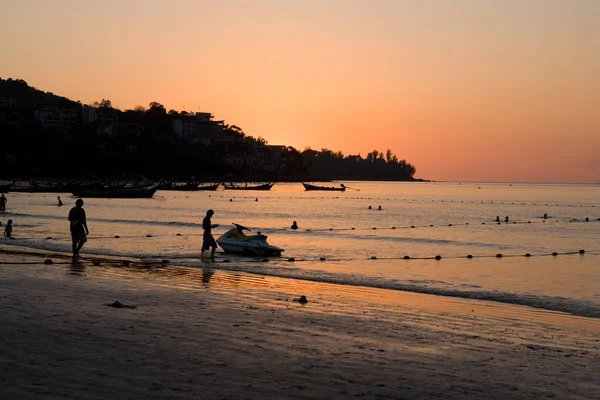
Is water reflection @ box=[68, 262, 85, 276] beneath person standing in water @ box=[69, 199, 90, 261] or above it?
beneath

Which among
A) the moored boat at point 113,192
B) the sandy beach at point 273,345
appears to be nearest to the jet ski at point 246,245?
the sandy beach at point 273,345

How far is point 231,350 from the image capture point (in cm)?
1121

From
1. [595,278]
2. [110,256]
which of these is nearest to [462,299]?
[595,278]

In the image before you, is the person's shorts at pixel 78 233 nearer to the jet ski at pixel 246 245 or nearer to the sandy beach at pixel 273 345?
the sandy beach at pixel 273 345

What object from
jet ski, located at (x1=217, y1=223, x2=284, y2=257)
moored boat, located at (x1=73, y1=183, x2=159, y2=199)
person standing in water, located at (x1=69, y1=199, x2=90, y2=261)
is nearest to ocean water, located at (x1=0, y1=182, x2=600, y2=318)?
jet ski, located at (x1=217, y1=223, x2=284, y2=257)

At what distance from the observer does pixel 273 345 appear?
11.8 meters

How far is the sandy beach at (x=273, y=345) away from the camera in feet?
30.1

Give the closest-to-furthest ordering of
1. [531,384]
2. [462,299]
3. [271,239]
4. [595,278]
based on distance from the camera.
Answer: [531,384]
[462,299]
[595,278]
[271,239]

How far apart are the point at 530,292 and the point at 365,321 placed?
10232mm

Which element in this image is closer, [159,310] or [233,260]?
[159,310]

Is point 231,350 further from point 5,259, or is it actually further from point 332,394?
point 5,259

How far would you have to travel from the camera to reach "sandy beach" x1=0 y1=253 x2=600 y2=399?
30.1 ft

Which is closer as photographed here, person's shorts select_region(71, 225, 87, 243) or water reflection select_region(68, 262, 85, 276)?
water reflection select_region(68, 262, 85, 276)

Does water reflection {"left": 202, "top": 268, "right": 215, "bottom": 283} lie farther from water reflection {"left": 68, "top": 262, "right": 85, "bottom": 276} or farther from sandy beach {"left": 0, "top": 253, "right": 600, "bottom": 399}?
water reflection {"left": 68, "top": 262, "right": 85, "bottom": 276}
